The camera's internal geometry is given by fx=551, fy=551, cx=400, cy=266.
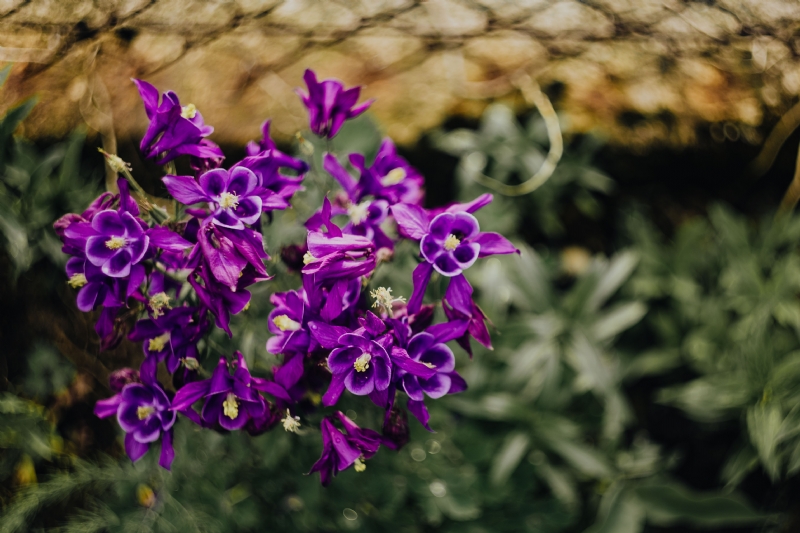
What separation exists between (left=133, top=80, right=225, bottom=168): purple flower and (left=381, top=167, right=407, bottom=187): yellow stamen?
1.14ft

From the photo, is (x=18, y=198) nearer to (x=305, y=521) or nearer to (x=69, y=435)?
(x=69, y=435)

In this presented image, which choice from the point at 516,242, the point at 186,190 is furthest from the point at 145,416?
the point at 516,242

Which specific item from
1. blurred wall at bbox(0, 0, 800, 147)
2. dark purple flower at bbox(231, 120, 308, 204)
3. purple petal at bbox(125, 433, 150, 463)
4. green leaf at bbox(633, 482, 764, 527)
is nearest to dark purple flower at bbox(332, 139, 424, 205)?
dark purple flower at bbox(231, 120, 308, 204)

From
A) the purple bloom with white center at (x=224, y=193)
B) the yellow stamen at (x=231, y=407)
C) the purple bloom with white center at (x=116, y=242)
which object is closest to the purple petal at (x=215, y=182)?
the purple bloom with white center at (x=224, y=193)

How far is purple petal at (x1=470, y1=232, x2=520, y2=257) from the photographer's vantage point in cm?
95

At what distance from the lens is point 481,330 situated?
3.21 ft

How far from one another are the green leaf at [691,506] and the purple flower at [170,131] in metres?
1.69

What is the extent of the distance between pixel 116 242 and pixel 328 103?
49 cm

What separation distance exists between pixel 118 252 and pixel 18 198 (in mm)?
828

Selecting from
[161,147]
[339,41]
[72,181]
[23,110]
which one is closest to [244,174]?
[161,147]

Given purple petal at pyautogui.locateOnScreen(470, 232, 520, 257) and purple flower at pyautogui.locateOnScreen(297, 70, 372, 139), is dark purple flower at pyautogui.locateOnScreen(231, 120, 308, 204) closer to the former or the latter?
purple flower at pyautogui.locateOnScreen(297, 70, 372, 139)

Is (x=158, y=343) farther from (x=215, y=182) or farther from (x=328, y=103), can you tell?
(x=328, y=103)

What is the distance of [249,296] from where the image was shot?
0.90 m

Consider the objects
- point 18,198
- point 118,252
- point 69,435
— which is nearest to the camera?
point 118,252
